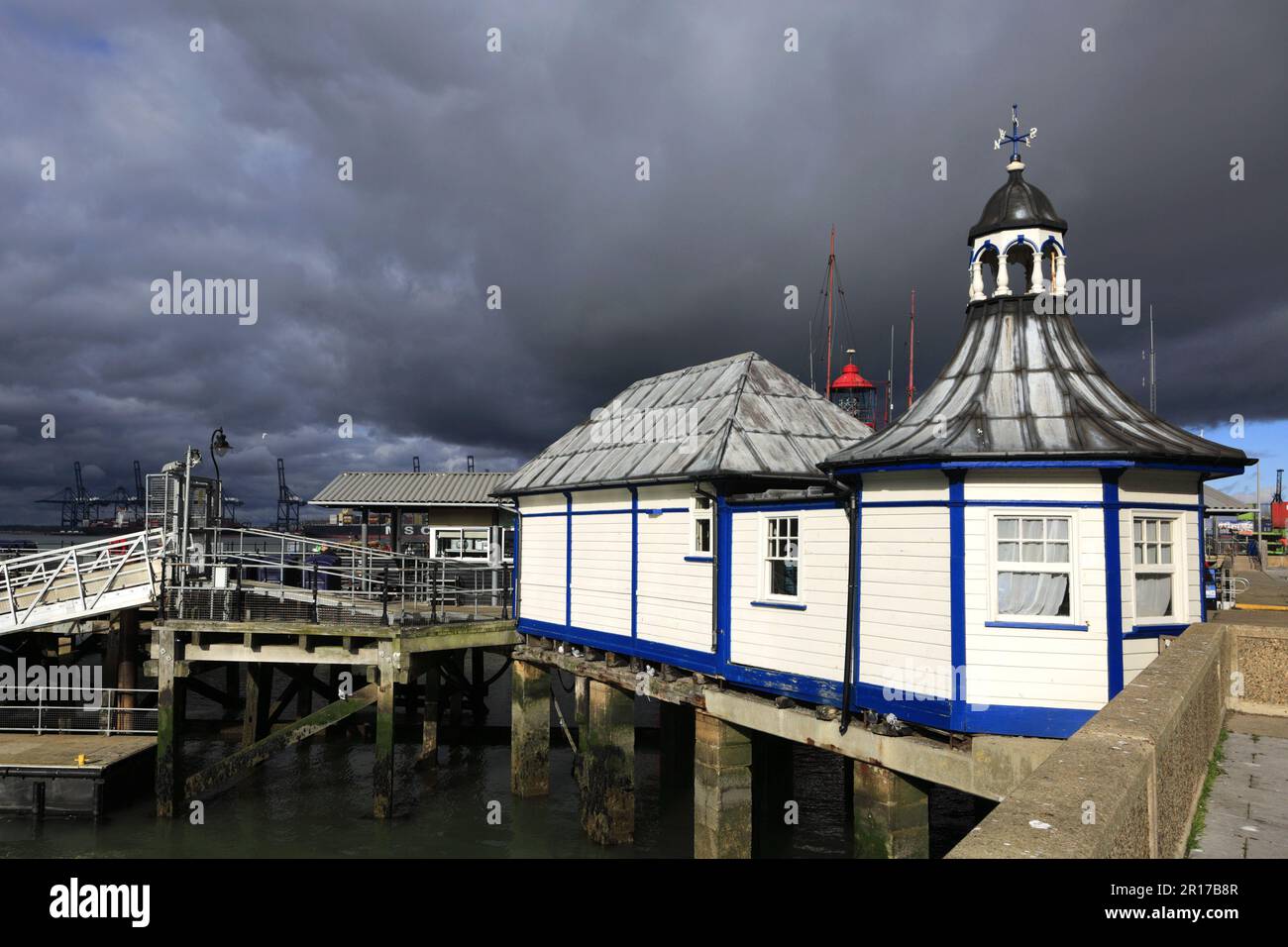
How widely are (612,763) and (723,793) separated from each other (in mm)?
3919

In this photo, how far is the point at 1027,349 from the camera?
1126cm

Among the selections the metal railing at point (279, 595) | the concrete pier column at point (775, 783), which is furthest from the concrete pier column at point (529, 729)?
the concrete pier column at point (775, 783)

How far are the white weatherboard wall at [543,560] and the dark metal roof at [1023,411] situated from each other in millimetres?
9060

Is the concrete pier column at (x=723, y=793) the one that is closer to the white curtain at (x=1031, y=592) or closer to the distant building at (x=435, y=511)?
the white curtain at (x=1031, y=592)

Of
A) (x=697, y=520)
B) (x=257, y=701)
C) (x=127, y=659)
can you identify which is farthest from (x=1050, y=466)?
(x=127, y=659)

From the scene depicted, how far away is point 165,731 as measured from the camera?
62.0ft

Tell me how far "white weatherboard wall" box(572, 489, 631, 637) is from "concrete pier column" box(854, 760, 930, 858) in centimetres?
639

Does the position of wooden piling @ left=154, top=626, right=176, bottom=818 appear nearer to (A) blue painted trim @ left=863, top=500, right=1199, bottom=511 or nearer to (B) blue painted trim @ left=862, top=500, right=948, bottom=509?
(B) blue painted trim @ left=862, top=500, right=948, bottom=509

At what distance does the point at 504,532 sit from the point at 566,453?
9117 millimetres

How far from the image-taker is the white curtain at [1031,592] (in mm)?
9930

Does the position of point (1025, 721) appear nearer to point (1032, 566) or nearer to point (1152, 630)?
point (1032, 566)

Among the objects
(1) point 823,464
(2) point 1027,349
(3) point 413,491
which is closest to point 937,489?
(1) point 823,464

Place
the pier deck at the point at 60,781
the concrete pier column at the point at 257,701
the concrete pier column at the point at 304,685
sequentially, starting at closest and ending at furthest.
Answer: the pier deck at the point at 60,781 < the concrete pier column at the point at 257,701 < the concrete pier column at the point at 304,685

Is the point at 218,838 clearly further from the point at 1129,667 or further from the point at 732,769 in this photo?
the point at 1129,667
